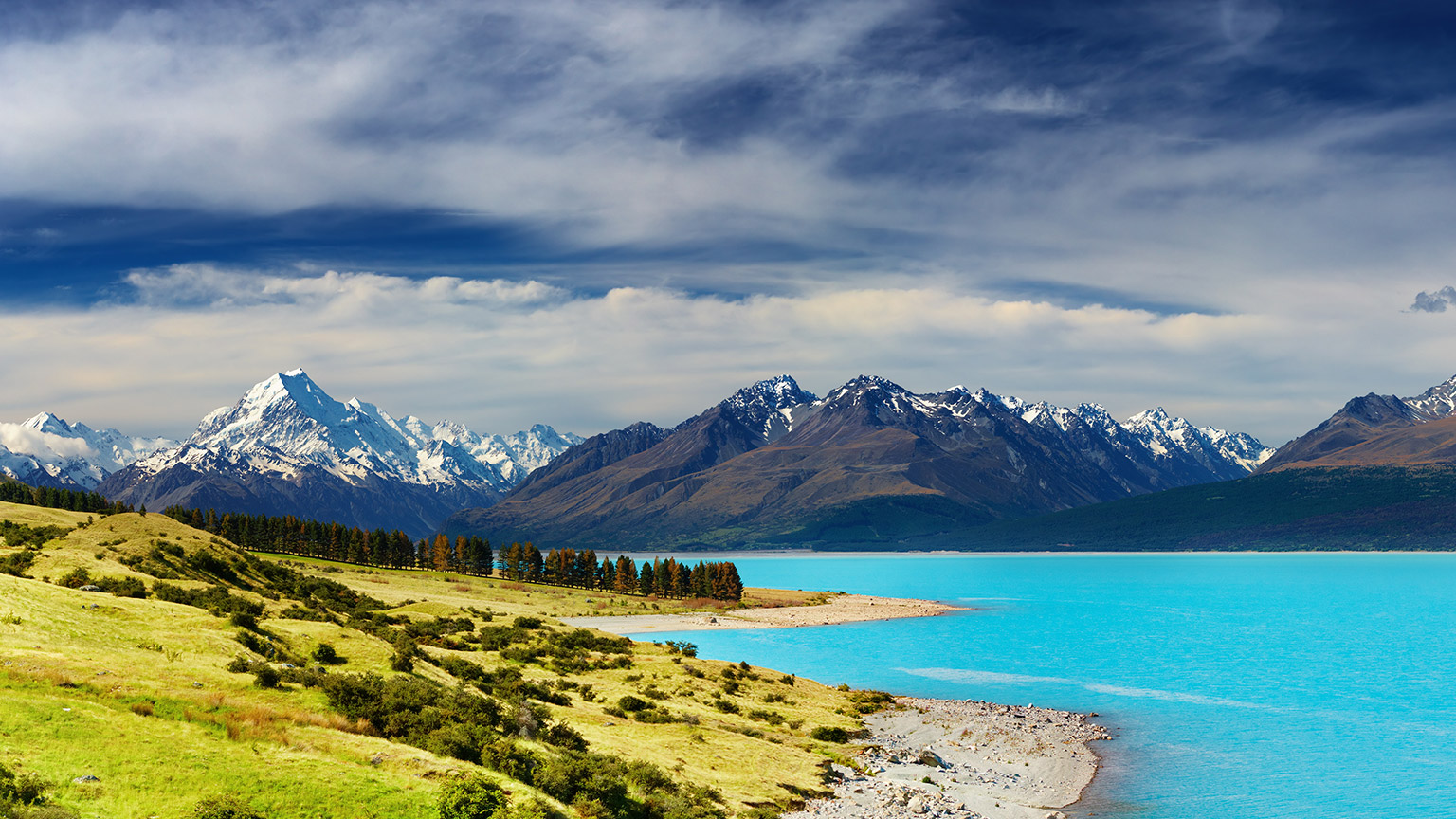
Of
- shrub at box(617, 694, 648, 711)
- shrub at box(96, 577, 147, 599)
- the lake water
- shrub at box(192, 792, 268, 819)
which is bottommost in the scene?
the lake water

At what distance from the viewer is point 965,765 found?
49.3 meters

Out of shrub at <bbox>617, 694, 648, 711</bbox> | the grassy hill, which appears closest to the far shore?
the grassy hill

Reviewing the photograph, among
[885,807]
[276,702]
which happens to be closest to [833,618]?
[885,807]

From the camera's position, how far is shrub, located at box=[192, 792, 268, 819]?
Answer: 2173 centimetres

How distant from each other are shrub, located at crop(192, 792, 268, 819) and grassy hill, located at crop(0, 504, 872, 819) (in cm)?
43

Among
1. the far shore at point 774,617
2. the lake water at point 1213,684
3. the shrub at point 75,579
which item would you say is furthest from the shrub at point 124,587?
the far shore at point 774,617

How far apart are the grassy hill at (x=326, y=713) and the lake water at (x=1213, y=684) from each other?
1995 cm

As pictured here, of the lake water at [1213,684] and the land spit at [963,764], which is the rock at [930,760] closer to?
the land spit at [963,764]

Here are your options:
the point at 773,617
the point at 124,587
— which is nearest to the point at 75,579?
the point at 124,587

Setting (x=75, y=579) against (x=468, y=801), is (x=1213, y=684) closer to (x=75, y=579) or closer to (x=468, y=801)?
(x=468, y=801)

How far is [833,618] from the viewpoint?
155750 millimetres

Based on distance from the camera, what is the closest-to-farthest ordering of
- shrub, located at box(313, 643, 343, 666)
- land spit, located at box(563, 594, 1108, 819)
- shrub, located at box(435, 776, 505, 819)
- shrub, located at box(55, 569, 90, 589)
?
shrub, located at box(435, 776, 505, 819), land spit, located at box(563, 594, 1108, 819), shrub, located at box(313, 643, 343, 666), shrub, located at box(55, 569, 90, 589)

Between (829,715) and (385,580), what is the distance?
4564 inches

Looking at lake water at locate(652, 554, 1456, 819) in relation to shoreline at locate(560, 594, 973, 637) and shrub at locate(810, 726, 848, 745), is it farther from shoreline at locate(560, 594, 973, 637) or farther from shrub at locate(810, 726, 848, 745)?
shrub at locate(810, 726, 848, 745)
